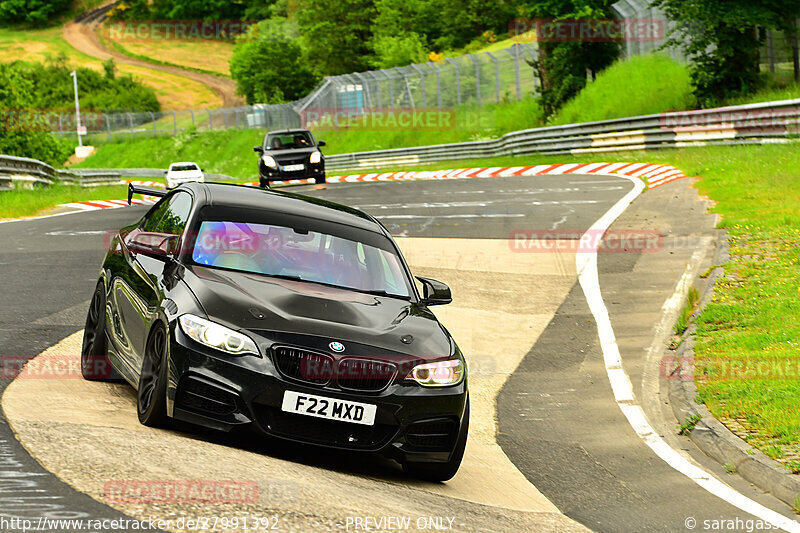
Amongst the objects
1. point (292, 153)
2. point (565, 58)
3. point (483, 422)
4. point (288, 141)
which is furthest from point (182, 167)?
point (483, 422)

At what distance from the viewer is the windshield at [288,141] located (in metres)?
31.6

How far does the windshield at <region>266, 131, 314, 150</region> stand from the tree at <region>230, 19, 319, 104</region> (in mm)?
67646

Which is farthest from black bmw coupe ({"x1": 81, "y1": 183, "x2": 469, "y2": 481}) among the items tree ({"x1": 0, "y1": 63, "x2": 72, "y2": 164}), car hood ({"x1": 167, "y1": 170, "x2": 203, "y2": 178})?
car hood ({"x1": 167, "y1": 170, "x2": 203, "y2": 178})

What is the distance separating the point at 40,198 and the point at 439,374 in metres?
22.8

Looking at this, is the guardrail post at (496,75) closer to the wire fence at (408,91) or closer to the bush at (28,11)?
the wire fence at (408,91)

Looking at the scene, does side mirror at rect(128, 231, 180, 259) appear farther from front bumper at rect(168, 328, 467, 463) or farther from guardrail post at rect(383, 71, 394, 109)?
guardrail post at rect(383, 71, 394, 109)

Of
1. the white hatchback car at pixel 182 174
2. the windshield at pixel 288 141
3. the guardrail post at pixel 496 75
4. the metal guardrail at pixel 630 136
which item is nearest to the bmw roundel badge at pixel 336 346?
the metal guardrail at pixel 630 136

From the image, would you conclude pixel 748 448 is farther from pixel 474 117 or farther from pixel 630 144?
pixel 474 117

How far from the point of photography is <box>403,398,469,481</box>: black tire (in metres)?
6.45

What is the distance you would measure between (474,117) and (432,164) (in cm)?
711

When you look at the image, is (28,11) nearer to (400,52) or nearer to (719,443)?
(400,52)

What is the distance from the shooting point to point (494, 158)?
135ft

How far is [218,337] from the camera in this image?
19.7 feet

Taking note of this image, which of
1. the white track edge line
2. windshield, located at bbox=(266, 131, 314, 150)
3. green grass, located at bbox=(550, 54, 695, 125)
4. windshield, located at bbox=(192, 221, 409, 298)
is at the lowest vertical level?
the white track edge line
